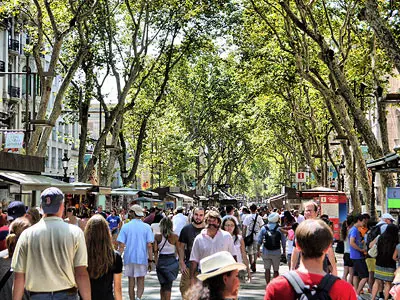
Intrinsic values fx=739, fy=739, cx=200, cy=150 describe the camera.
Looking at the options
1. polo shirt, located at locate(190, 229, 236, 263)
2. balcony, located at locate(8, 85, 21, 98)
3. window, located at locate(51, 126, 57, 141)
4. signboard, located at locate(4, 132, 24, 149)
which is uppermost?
balcony, located at locate(8, 85, 21, 98)

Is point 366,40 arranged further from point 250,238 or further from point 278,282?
point 278,282

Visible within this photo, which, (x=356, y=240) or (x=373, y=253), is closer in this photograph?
(x=373, y=253)

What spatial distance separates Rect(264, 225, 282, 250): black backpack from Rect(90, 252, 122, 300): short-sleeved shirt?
699cm

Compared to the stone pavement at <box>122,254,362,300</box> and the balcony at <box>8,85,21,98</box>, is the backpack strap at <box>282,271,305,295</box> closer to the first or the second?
the stone pavement at <box>122,254,362,300</box>

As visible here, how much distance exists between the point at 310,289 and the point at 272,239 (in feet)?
31.2

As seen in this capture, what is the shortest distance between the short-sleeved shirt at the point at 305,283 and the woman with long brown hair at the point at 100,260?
2930 millimetres

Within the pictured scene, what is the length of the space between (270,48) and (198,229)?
16.1 metres

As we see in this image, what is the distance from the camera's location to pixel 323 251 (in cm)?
436

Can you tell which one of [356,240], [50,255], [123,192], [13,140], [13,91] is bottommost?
[356,240]

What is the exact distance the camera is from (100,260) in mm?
6824

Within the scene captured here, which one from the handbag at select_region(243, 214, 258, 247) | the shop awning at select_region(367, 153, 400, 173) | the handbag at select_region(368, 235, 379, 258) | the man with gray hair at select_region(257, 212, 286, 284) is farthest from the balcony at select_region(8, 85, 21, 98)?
the handbag at select_region(368, 235, 379, 258)

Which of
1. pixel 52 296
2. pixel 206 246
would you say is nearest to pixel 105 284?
pixel 52 296

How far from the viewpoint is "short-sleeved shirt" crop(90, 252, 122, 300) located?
22.6 ft

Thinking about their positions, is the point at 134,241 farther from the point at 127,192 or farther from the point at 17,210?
the point at 127,192
